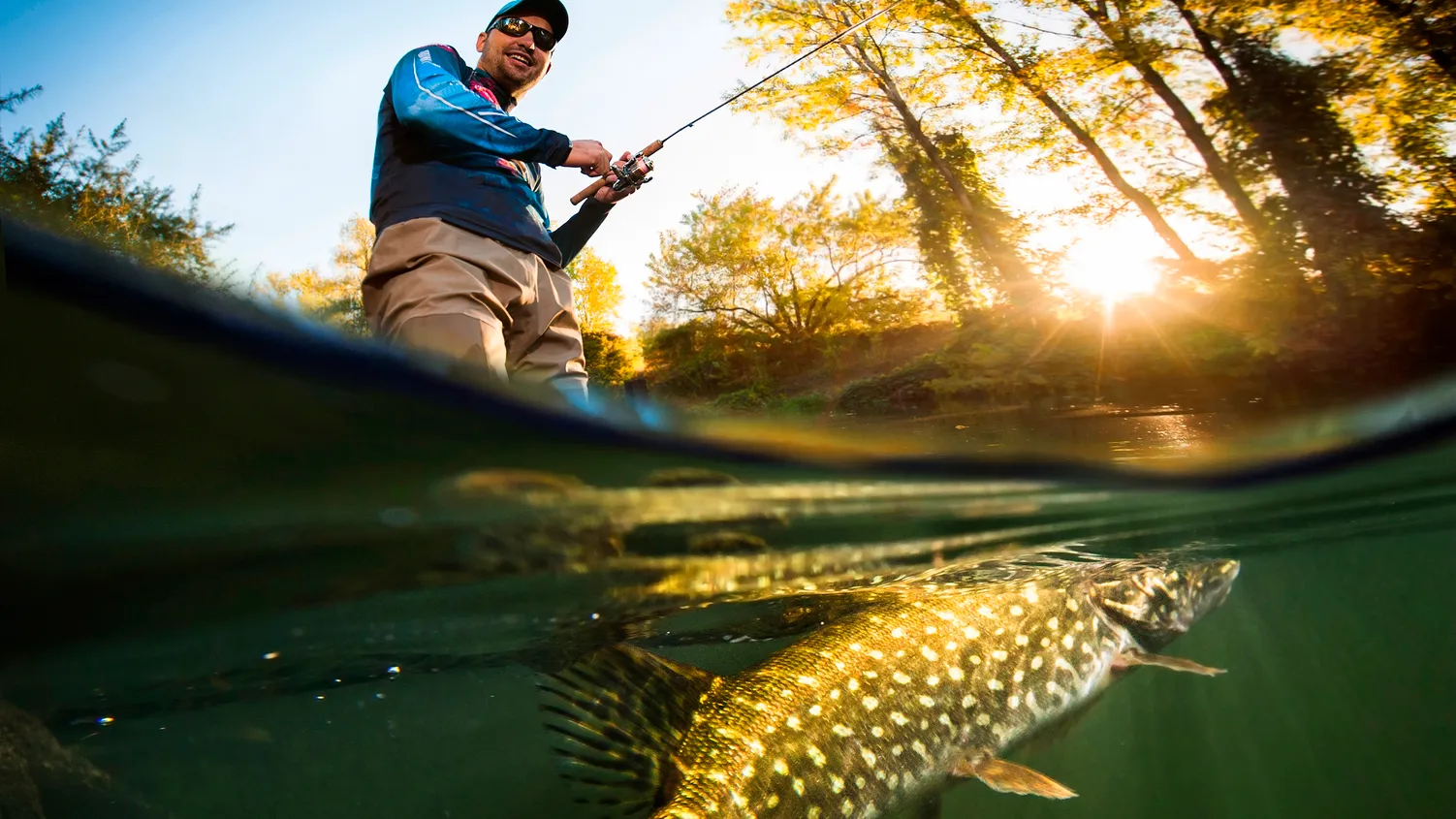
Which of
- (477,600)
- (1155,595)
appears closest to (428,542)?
(477,600)

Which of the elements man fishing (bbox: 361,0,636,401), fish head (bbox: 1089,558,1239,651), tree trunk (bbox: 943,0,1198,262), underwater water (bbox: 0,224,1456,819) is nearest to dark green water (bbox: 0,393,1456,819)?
underwater water (bbox: 0,224,1456,819)

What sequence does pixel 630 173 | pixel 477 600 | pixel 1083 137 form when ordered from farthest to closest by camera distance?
1. pixel 1083 137
2. pixel 630 173
3. pixel 477 600

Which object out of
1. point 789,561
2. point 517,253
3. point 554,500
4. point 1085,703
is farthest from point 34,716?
point 1085,703

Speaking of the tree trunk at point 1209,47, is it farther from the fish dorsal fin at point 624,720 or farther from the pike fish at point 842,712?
the fish dorsal fin at point 624,720

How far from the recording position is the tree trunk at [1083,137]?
10.2 metres

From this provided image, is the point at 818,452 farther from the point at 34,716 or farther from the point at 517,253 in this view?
the point at 34,716

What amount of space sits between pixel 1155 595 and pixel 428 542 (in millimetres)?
4180

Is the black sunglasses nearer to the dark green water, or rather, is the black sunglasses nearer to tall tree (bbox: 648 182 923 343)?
the dark green water

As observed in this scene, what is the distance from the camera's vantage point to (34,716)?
2.89 m

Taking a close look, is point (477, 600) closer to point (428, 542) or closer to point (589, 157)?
point (428, 542)

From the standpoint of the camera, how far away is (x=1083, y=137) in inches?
448

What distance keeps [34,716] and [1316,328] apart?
490 inches

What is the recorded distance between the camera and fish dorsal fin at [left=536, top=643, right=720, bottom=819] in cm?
A: 251

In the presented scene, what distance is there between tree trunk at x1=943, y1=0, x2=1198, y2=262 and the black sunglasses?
9.88m
